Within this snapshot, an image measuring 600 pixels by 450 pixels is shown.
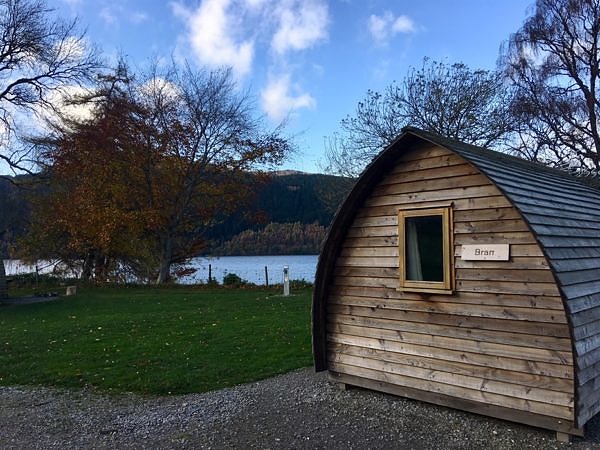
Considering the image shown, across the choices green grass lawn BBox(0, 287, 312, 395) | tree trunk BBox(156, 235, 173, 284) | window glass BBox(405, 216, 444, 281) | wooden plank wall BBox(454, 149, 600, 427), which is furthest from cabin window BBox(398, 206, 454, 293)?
tree trunk BBox(156, 235, 173, 284)

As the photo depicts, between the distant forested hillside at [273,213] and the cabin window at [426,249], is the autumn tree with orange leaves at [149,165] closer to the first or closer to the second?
the distant forested hillside at [273,213]

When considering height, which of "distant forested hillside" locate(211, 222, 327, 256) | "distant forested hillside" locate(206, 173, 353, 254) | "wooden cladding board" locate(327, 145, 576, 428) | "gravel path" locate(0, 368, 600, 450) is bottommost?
"gravel path" locate(0, 368, 600, 450)

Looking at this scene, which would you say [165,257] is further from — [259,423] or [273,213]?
[259,423]

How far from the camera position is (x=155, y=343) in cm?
1045

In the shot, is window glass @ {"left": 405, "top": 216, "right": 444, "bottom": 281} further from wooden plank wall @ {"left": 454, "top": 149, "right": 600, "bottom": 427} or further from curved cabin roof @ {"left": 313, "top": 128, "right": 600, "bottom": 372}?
wooden plank wall @ {"left": 454, "top": 149, "right": 600, "bottom": 427}

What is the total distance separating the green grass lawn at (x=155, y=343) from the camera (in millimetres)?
7941

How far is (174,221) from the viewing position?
26109mm

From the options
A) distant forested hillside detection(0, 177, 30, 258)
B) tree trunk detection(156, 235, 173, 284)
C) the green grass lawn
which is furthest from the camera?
distant forested hillside detection(0, 177, 30, 258)

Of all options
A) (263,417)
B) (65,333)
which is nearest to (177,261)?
(65,333)

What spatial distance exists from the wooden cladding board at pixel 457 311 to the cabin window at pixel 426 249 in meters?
0.11

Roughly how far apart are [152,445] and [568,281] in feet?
15.2

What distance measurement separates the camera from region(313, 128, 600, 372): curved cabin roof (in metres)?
4.98

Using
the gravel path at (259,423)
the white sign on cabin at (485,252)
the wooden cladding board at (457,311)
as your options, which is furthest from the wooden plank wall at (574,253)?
the gravel path at (259,423)

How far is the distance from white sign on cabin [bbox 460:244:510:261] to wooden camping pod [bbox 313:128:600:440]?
0.05 m
